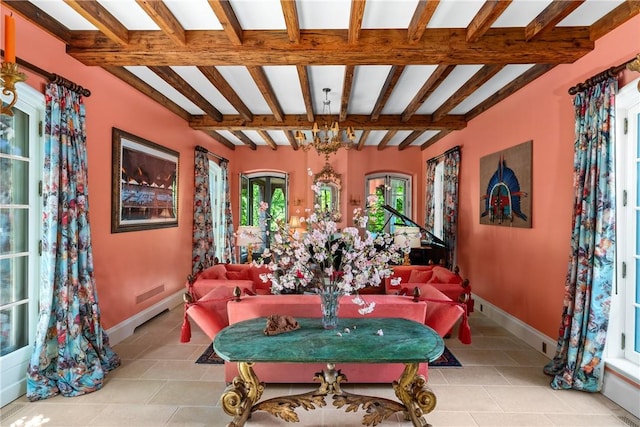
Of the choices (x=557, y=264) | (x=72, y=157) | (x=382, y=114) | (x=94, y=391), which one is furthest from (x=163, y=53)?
(x=557, y=264)

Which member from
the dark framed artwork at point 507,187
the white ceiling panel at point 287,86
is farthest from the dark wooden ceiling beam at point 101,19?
the dark framed artwork at point 507,187

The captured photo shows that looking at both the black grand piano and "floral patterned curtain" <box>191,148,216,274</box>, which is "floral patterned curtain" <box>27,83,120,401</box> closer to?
"floral patterned curtain" <box>191,148,216,274</box>

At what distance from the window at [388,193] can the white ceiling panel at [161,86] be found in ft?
14.8

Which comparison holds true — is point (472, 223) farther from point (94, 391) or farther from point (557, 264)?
point (94, 391)

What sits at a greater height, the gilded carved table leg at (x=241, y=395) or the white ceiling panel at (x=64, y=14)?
the white ceiling panel at (x=64, y=14)

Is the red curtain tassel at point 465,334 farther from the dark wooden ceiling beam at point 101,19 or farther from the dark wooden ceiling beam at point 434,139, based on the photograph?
the dark wooden ceiling beam at point 434,139

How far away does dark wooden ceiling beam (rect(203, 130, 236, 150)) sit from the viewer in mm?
6871

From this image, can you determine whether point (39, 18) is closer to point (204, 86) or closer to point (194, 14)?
point (194, 14)

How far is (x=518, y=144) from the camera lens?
4246 millimetres

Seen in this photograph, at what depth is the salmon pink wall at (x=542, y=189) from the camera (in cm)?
324

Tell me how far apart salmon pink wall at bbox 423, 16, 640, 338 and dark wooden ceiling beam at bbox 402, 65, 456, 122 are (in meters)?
1.06

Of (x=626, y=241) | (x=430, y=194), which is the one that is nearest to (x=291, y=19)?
(x=626, y=241)

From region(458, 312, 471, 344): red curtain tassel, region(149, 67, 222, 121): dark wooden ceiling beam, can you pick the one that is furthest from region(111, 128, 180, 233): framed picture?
region(458, 312, 471, 344): red curtain tassel

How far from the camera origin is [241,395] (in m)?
2.36
